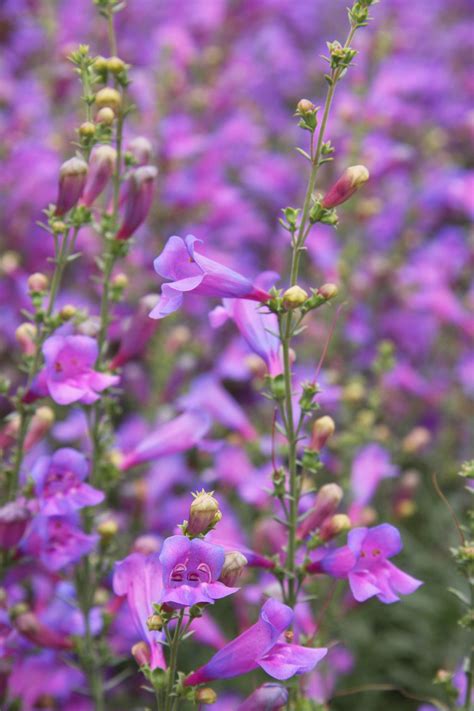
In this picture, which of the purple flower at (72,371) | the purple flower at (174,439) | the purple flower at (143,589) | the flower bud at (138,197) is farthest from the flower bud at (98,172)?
the purple flower at (143,589)

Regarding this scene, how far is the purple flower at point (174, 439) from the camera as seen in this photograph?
2.64 metres

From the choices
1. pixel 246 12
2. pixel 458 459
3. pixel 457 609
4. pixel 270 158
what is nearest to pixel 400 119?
pixel 270 158

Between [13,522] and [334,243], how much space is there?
9.19 feet

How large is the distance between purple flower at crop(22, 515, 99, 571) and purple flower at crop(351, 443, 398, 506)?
3.56ft

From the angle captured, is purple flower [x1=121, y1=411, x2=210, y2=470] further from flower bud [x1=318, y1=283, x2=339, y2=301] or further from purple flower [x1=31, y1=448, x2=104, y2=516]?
flower bud [x1=318, y1=283, x2=339, y2=301]

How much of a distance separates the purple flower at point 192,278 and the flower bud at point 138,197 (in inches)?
15.2

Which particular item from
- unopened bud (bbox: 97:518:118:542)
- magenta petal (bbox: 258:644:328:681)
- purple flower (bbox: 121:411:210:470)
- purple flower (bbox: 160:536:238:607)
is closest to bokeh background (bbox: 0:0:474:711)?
purple flower (bbox: 121:411:210:470)

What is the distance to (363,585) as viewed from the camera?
1920mm

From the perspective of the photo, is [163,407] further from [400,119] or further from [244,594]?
[400,119]

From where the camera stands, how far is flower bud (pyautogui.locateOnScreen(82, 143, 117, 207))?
222 cm

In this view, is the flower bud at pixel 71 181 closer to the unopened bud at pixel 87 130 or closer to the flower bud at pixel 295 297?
the unopened bud at pixel 87 130

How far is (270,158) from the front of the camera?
5145 millimetres

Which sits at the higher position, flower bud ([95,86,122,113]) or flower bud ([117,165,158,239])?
flower bud ([95,86,122,113])

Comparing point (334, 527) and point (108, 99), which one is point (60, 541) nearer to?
point (334, 527)
